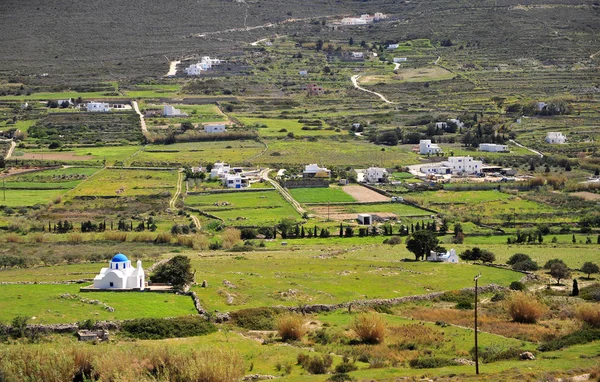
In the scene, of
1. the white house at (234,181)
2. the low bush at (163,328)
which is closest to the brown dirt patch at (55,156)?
the white house at (234,181)

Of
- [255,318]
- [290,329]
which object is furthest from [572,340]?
[255,318]

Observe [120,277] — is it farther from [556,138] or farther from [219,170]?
[556,138]

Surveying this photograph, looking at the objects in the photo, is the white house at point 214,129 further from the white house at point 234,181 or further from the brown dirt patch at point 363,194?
the brown dirt patch at point 363,194

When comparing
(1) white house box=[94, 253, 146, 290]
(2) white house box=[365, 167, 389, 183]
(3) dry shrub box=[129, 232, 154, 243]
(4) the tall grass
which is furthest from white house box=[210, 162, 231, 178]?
(4) the tall grass

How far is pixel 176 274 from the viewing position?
129ft

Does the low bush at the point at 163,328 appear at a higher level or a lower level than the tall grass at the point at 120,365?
lower

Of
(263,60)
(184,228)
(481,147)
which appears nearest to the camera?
(184,228)

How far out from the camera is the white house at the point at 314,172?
80.1 m

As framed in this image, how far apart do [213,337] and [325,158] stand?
57471 millimetres

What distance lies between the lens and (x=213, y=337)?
110 feet

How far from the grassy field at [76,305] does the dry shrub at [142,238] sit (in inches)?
671

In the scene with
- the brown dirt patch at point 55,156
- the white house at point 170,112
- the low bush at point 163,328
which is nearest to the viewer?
the low bush at point 163,328

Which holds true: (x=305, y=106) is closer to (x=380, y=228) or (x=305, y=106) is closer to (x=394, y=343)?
(x=380, y=228)

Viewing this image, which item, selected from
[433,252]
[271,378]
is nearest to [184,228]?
[433,252]
